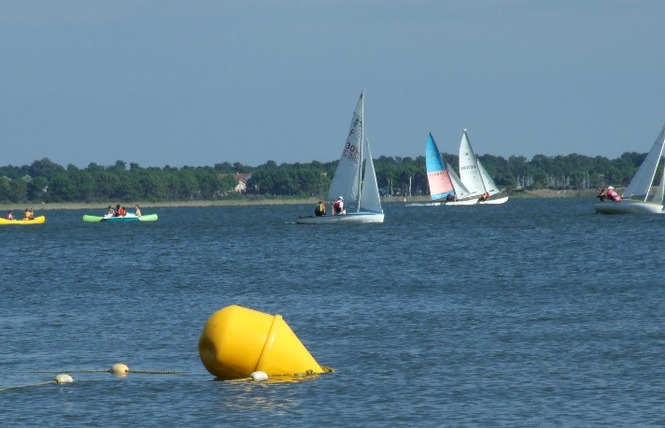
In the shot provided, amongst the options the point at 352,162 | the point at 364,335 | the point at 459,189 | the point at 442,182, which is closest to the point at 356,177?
the point at 352,162

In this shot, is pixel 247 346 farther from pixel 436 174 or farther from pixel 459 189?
pixel 459 189

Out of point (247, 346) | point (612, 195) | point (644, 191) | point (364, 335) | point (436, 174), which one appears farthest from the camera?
point (436, 174)

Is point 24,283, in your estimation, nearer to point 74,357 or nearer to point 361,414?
point 74,357

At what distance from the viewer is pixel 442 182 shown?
487ft

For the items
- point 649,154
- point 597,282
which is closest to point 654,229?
point 649,154

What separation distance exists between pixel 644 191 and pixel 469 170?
179 feet

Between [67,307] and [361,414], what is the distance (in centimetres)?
1904

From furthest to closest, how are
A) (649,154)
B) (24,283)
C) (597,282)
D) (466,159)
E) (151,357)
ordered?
(466,159) < (649,154) < (24,283) < (597,282) < (151,357)

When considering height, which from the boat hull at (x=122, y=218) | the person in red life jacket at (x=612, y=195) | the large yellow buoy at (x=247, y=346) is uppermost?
the person in red life jacket at (x=612, y=195)

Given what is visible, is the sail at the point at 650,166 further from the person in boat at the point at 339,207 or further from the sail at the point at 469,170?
the sail at the point at 469,170

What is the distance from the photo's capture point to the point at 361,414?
21.9 meters

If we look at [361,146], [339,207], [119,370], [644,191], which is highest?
[361,146]

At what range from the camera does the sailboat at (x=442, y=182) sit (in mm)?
142500

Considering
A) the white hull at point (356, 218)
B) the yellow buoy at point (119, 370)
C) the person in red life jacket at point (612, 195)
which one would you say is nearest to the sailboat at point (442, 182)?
the person in red life jacket at point (612, 195)
